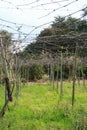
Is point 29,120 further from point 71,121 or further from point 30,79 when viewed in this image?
point 30,79

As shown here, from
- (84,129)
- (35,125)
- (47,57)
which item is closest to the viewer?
(84,129)

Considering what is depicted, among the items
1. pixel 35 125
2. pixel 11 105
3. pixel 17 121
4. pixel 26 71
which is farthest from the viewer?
pixel 26 71

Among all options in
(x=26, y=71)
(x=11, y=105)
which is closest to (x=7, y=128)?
(x=11, y=105)

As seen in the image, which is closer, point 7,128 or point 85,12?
point 85,12

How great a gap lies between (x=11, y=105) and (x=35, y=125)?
2.75m

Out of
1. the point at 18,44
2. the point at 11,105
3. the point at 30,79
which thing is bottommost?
the point at 30,79

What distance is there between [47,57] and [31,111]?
12310mm

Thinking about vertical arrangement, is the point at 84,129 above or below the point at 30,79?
above

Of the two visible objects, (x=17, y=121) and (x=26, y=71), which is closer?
(x=17, y=121)

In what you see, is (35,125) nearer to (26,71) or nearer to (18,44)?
(18,44)

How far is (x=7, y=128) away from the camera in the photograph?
6648mm

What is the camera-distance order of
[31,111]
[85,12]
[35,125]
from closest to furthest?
[85,12]
[35,125]
[31,111]

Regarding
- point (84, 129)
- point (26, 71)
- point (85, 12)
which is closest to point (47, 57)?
point (26, 71)

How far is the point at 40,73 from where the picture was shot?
27.5 m
